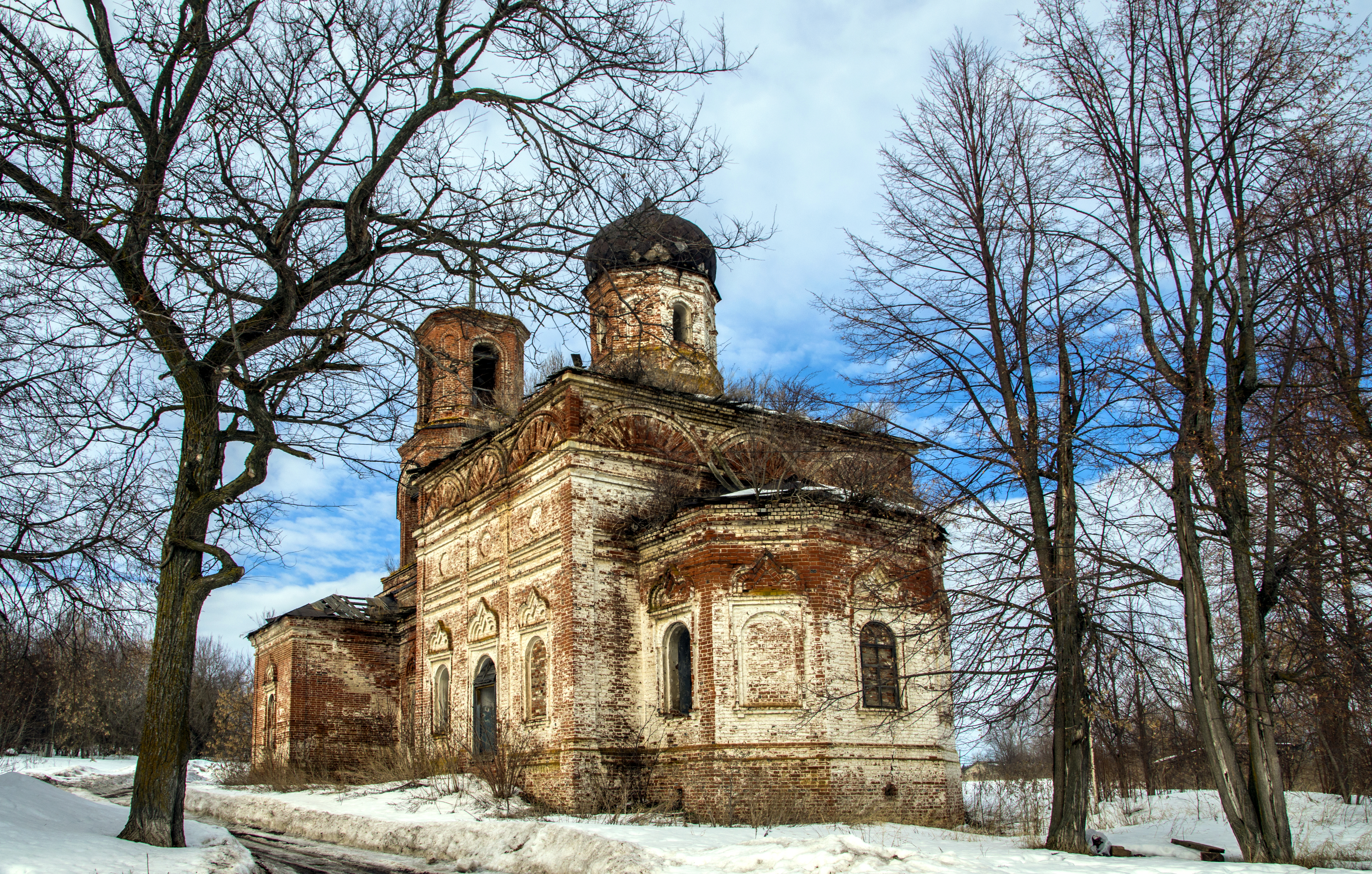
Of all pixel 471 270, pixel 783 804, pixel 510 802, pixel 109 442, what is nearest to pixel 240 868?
pixel 109 442

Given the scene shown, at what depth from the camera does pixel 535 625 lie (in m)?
17.1

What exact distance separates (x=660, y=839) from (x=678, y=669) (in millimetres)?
5196

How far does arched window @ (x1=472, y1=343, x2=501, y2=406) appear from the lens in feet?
81.7

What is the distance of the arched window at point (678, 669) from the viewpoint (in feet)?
51.9

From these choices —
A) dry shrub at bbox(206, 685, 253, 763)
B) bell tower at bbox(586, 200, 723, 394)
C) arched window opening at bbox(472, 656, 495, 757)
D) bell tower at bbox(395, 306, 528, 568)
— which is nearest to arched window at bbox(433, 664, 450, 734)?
arched window opening at bbox(472, 656, 495, 757)

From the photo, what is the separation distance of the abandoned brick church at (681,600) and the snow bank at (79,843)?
5.44 metres

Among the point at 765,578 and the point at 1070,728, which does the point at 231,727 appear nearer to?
the point at 765,578

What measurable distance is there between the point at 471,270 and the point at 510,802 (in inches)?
368

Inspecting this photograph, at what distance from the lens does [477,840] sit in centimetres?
1182

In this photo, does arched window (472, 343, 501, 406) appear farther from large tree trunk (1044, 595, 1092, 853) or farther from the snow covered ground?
large tree trunk (1044, 595, 1092, 853)

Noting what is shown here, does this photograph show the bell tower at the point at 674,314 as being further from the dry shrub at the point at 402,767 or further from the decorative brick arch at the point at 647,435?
the dry shrub at the point at 402,767

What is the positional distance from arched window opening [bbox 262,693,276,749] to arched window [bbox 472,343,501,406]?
9402 millimetres

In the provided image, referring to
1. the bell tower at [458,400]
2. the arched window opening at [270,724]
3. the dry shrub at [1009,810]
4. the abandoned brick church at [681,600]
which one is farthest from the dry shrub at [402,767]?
the dry shrub at [1009,810]

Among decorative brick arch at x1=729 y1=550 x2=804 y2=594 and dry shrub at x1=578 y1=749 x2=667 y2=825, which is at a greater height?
decorative brick arch at x1=729 y1=550 x2=804 y2=594
